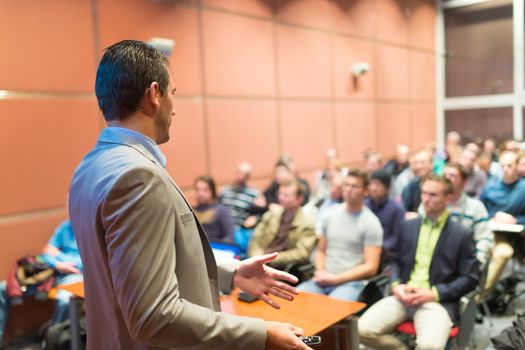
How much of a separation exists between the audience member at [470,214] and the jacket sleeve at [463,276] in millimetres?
355

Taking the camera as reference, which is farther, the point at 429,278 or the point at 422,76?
the point at 422,76

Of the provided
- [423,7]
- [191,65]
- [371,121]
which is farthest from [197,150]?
[423,7]

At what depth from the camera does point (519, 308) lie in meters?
3.89

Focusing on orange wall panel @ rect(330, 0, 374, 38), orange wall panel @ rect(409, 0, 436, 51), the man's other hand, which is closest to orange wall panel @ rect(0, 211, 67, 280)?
the man's other hand

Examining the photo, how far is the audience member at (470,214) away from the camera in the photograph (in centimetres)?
336

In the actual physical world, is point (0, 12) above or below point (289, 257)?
above

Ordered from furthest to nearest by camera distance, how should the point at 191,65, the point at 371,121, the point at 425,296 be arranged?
the point at 371,121 → the point at 191,65 → the point at 425,296

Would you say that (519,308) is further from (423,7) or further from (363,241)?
(423,7)

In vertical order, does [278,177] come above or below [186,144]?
below

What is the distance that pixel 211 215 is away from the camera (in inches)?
171

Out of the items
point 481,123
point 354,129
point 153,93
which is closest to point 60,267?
point 153,93

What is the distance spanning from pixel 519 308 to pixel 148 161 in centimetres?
393

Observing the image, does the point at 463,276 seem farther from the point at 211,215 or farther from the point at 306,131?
the point at 306,131

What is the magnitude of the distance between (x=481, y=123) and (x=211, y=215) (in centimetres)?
762
